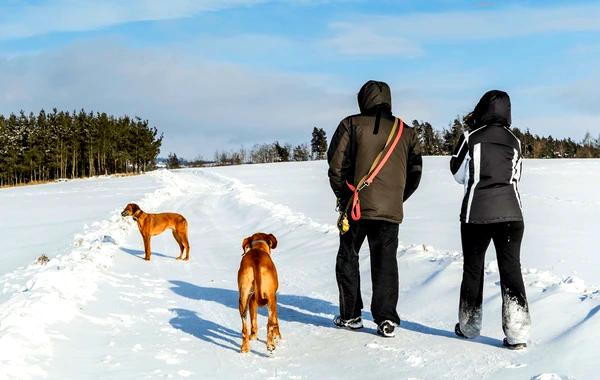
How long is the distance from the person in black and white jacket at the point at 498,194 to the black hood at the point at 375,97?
799 millimetres

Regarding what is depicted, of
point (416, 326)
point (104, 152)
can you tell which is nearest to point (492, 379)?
point (416, 326)

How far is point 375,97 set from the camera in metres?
5.08

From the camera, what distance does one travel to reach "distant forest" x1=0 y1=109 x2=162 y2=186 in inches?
2918

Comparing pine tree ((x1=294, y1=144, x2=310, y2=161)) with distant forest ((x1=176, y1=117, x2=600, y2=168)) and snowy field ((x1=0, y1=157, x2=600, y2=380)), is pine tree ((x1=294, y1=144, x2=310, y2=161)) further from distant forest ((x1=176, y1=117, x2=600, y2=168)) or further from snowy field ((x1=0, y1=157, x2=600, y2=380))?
snowy field ((x1=0, y1=157, x2=600, y2=380))

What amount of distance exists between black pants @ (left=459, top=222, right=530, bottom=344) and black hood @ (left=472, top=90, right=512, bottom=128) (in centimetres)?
87

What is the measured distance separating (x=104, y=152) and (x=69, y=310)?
273 ft

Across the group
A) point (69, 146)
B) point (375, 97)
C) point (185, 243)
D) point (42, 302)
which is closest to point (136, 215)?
point (185, 243)

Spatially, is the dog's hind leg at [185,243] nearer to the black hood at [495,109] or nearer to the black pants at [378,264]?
the black pants at [378,264]

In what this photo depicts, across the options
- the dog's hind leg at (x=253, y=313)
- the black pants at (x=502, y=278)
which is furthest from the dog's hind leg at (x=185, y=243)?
the black pants at (x=502, y=278)

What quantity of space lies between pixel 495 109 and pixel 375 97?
3.51 feet

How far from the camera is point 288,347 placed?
5.07 m

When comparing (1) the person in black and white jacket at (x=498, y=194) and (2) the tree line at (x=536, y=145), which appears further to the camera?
(2) the tree line at (x=536, y=145)

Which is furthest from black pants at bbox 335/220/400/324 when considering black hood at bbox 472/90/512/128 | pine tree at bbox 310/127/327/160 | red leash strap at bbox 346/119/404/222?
pine tree at bbox 310/127/327/160

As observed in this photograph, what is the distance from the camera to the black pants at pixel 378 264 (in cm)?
515
